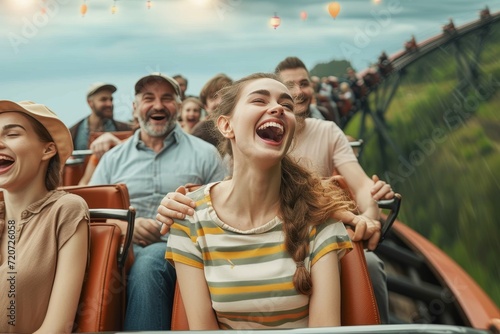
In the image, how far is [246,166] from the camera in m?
1.13

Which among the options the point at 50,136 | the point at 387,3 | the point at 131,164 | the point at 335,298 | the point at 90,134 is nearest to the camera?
the point at 335,298

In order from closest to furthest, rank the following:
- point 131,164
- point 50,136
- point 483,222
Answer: point 50,136
point 131,164
point 483,222

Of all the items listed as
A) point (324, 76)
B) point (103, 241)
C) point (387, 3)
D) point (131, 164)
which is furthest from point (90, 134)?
point (103, 241)

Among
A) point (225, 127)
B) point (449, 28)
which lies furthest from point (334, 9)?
point (225, 127)

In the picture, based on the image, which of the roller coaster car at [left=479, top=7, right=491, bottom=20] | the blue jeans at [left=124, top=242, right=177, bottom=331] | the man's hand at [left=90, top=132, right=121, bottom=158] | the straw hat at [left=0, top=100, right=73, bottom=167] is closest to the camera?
the straw hat at [left=0, top=100, right=73, bottom=167]

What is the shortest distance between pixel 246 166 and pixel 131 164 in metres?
0.88

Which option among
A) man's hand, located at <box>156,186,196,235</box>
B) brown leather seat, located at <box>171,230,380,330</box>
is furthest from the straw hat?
brown leather seat, located at <box>171,230,380,330</box>

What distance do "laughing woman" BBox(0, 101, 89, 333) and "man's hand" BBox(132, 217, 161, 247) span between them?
0.42 meters

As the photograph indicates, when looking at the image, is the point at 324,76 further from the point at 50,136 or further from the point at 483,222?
the point at 50,136

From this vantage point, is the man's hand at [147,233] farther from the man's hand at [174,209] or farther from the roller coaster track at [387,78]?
the roller coaster track at [387,78]

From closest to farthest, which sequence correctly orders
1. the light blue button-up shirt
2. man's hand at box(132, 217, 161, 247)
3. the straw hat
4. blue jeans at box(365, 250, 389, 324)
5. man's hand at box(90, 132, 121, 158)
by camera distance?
1. the straw hat
2. blue jeans at box(365, 250, 389, 324)
3. man's hand at box(132, 217, 161, 247)
4. the light blue button-up shirt
5. man's hand at box(90, 132, 121, 158)

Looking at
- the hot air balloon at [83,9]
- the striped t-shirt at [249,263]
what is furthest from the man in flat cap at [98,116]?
the striped t-shirt at [249,263]

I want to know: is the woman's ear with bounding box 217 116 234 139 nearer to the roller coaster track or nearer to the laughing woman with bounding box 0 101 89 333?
the laughing woman with bounding box 0 101 89 333

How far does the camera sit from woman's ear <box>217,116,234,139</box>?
116cm
